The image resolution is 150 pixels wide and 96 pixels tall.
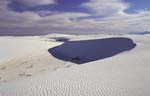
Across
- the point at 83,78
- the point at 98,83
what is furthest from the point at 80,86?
the point at 83,78

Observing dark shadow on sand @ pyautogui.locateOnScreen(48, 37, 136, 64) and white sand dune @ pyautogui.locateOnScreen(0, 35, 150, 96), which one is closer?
white sand dune @ pyautogui.locateOnScreen(0, 35, 150, 96)

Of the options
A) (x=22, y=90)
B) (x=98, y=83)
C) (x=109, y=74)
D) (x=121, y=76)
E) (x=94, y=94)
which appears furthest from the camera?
(x=109, y=74)

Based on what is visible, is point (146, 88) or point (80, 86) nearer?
point (146, 88)

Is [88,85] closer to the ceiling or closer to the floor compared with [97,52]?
closer to the ceiling

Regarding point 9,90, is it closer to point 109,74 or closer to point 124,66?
point 109,74

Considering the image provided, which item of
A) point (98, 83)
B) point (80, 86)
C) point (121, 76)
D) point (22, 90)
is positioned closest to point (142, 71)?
point (121, 76)

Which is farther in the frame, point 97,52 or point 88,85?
point 97,52

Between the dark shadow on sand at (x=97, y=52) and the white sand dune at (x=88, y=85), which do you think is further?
the dark shadow on sand at (x=97, y=52)

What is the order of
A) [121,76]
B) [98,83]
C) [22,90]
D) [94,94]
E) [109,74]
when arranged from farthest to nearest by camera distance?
[109,74] < [121,76] < [98,83] < [22,90] < [94,94]

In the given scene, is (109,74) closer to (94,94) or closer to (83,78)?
(83,78)
